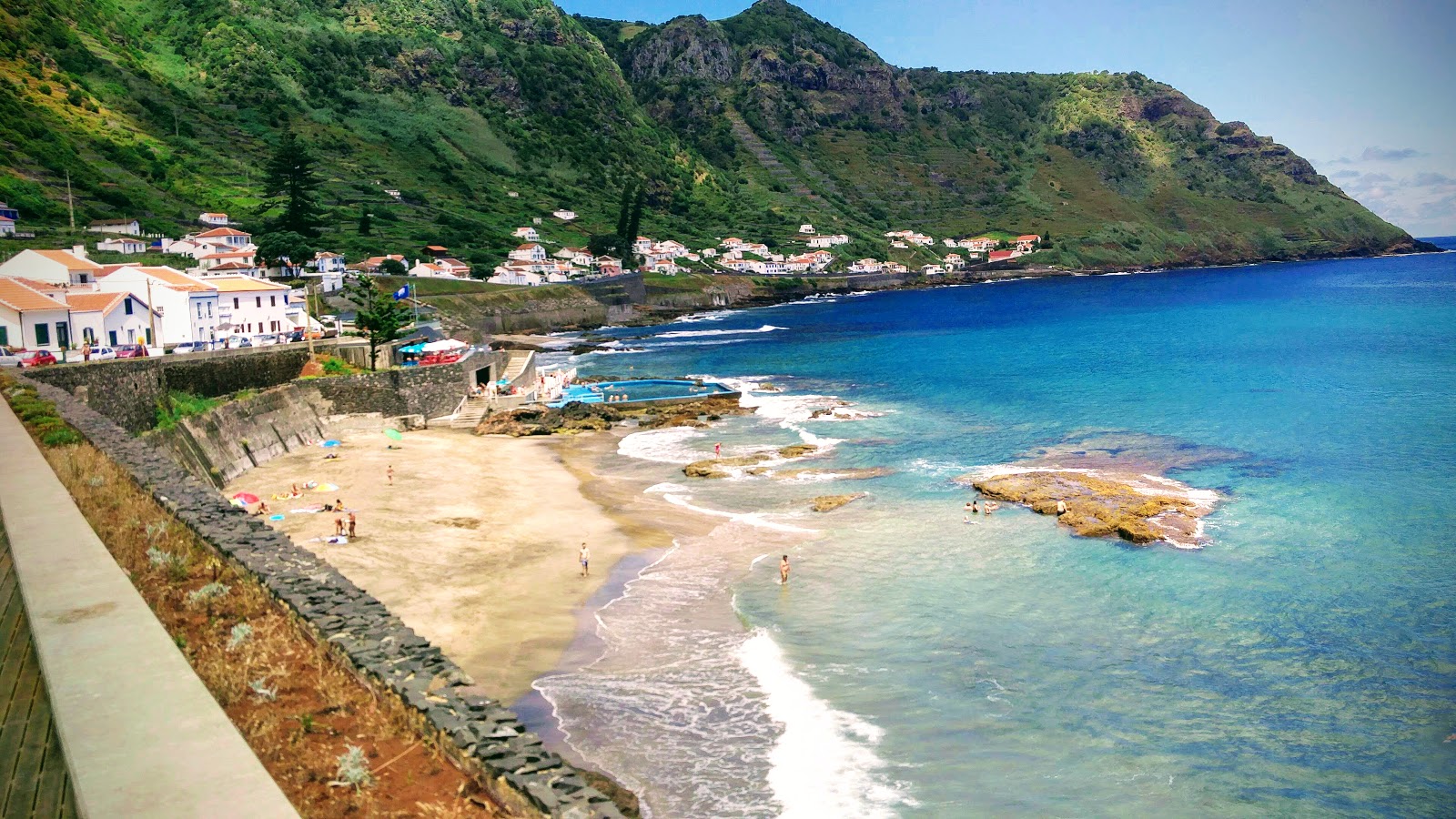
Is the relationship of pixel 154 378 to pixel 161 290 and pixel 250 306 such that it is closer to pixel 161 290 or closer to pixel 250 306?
pixel 161 290

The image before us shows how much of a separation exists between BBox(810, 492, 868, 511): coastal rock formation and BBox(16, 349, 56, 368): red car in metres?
29.0

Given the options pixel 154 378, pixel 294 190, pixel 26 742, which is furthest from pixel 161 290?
pixel 294 190

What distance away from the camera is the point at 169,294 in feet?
158

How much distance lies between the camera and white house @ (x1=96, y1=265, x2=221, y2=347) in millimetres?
46938

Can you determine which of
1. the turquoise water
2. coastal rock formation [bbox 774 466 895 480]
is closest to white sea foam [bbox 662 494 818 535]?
coastal rock formation [bbox 774 466 895 480]

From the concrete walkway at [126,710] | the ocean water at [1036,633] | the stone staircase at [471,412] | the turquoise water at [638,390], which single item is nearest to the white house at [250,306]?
the stone staircase at [471,412]

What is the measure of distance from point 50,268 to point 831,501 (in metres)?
41.0

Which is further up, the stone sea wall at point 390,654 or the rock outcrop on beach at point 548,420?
the stone sea wall at point 390,654

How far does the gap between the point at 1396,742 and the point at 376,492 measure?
102 ft

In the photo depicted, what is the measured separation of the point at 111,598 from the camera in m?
9.37

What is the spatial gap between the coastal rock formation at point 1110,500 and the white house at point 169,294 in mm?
39079

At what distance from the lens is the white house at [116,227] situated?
82.9 meters

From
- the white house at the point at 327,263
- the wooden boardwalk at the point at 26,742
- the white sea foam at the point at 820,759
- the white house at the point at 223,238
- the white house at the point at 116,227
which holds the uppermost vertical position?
the white house at the point at 116,227

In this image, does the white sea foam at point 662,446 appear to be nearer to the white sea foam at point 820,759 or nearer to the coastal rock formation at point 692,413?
the coastal rock formation at point 692,413
